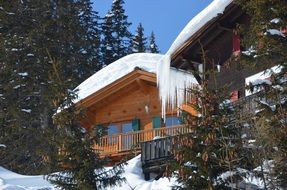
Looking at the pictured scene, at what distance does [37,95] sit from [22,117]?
1569 millimetres

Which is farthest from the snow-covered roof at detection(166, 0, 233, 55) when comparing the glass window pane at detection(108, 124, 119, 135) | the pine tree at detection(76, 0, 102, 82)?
the pine tree at detection(76, 0, 102, 82)

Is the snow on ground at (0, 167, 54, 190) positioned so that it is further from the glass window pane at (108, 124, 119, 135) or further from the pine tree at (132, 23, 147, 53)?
the pine tree at (132, 23, 147, 53)

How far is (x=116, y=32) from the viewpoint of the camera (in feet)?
153

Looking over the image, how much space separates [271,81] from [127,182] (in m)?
6.51

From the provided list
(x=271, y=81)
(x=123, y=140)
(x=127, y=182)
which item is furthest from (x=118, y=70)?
(x=271, y=81)

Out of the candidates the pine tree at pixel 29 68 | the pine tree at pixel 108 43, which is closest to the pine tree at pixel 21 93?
the pine tree at pixel 29 68

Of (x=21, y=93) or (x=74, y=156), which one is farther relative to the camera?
(x=21, y=93)

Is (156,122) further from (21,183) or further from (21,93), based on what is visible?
(21,93)

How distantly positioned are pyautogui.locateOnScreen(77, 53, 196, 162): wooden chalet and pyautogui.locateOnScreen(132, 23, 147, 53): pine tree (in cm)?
1810

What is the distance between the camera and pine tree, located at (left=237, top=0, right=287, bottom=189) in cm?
986

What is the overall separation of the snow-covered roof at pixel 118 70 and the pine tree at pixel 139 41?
59.0 feet

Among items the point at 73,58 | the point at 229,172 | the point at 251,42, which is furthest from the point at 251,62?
the point at 73,58

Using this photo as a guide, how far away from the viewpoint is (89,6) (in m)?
45.3

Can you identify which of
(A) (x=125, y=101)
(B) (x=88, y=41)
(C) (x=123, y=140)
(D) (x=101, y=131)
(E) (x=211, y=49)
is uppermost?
(B) (x=88, y=41)
